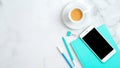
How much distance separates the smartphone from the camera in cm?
74

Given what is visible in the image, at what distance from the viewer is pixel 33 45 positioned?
0.71m

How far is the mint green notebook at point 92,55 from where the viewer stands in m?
0.74

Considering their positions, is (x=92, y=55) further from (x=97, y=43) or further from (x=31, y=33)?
(x=31, y=33)

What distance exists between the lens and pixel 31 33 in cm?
71

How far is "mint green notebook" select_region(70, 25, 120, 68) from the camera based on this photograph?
2.43ft

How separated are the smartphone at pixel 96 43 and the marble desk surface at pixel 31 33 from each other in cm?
4

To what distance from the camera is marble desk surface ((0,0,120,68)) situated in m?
0.70

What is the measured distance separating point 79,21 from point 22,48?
0.21 meters

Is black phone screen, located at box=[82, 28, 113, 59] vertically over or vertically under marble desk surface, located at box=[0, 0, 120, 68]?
under

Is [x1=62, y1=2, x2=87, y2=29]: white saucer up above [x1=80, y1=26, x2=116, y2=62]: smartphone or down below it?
above

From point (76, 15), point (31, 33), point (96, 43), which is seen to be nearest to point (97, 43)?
point (96, 43)

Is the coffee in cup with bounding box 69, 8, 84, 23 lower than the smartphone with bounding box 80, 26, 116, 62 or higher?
higher

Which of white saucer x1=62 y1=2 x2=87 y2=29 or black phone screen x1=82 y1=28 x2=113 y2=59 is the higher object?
white saucer x1=62 y1=2 x2=87 y2=29

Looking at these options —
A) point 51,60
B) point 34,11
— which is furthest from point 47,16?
point 51,60
